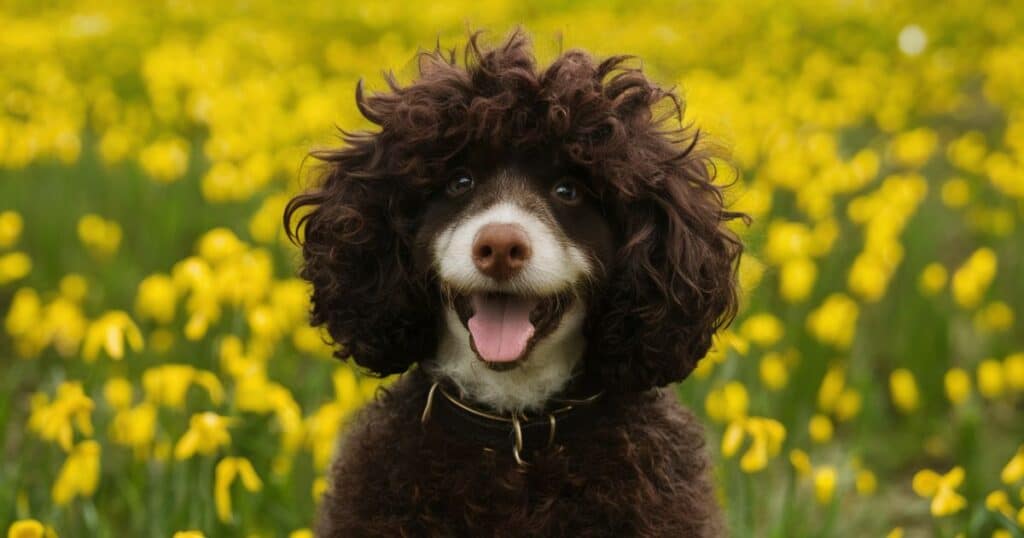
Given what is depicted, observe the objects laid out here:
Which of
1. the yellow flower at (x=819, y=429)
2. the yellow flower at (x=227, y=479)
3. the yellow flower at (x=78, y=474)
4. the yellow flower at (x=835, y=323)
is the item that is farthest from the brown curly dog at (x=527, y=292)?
the yellow flower at (x=835, y=323)

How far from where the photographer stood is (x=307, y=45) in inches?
408

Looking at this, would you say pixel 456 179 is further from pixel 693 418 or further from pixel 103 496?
pixel 103 496

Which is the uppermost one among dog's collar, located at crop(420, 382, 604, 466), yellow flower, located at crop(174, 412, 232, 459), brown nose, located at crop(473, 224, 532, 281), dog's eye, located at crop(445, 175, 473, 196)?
dog's eye, located at crop(445, 175, 473, 196)

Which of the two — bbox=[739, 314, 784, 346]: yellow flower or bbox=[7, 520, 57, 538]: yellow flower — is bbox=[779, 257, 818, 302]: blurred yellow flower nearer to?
bbox=[739, 314, 784, 346]: yellow flower

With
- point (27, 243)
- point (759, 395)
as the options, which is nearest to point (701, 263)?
point (759, 395)

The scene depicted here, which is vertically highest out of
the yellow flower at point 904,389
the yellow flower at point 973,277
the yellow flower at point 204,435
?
the yellow flower at point 973,277

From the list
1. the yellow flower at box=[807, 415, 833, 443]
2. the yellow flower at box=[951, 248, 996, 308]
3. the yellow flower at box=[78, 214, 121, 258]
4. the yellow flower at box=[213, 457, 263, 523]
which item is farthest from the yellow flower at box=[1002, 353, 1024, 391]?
the yellow flower at box=[78, 214, 121, 258]

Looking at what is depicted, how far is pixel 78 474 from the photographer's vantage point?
3195 millimetres

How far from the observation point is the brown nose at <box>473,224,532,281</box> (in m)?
2.30

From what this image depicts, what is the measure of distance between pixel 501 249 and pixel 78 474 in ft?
4.79

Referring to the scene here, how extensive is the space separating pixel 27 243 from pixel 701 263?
4.22 m

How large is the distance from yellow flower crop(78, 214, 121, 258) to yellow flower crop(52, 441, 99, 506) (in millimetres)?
2457

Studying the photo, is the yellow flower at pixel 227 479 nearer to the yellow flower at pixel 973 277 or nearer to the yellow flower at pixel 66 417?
the yellow flower at pixel 66 417

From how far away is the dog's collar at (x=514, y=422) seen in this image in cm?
258
